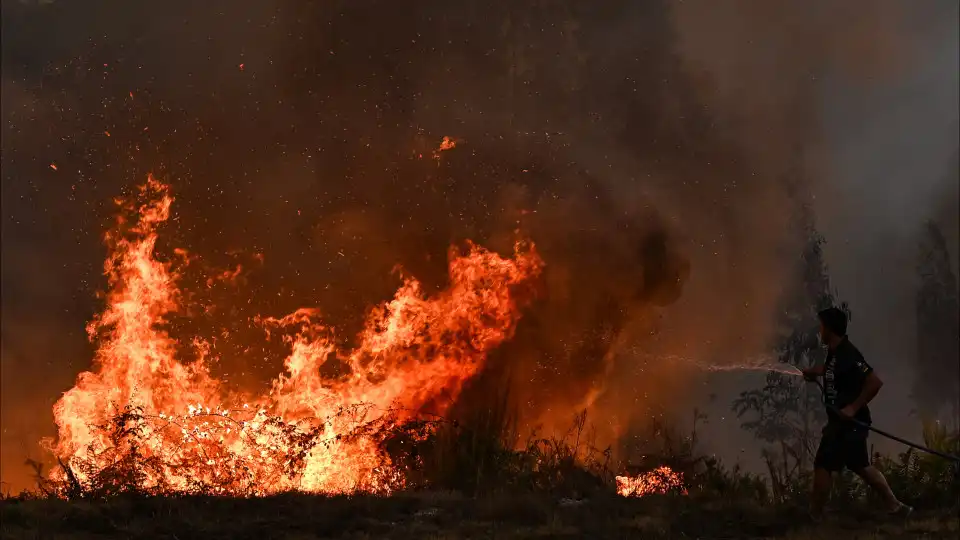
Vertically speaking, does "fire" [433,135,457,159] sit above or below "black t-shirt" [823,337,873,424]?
above

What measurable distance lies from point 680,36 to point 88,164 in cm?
1040

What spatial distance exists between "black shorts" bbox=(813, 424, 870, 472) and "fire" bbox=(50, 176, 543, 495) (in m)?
4.24

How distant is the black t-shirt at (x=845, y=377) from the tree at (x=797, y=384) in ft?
37.9

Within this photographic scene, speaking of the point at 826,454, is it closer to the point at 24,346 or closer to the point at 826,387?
the point at 826,387

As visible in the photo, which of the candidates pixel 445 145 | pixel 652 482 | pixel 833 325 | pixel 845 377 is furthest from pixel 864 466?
pixel 445 145

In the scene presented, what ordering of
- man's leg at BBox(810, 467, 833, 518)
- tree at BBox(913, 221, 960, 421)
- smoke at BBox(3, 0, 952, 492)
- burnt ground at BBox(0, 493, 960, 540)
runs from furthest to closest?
1. tree at BBox(913, 221, 960, 421)
2. smoke at BBox(3, 0, 952, 492)
3. man's leg at BBox(810, 467, 833, 518)
4. burnt ground at BBox(0, 493, 960, 540)

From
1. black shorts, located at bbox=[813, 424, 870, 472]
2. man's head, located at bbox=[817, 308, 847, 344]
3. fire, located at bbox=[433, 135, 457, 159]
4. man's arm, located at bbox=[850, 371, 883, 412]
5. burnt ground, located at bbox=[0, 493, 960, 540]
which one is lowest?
burnt ground, located at bbox=[0, 493, 960, 540]

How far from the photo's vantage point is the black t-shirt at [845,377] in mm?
7309

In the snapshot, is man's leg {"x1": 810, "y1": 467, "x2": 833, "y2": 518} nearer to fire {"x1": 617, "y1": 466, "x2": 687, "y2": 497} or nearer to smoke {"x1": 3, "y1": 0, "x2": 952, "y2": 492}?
fire {"x1": 617, "y1": 466, "x2": 687, "y2": 497}

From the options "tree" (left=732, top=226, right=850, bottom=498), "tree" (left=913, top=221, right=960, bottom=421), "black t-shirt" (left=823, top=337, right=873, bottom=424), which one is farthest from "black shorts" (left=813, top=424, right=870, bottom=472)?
"tree" (left=913, top=221, right=960, bottom=421)

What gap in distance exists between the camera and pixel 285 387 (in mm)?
11188

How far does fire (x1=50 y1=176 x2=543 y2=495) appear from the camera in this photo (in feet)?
30.8

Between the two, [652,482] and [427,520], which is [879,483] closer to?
[652,482]

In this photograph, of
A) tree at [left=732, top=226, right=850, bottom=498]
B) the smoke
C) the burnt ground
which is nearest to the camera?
the burnt ground
